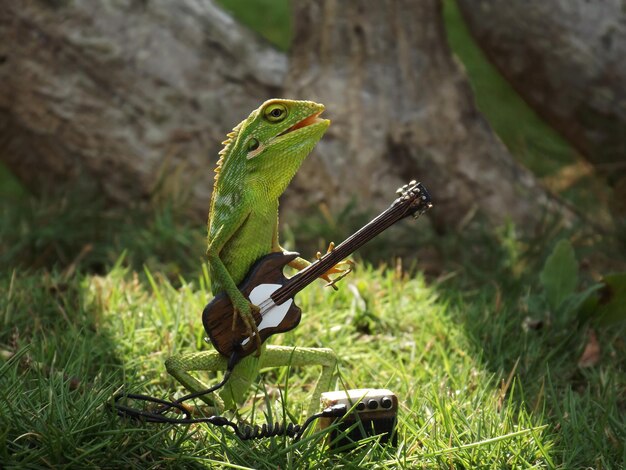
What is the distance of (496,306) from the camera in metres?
3.34

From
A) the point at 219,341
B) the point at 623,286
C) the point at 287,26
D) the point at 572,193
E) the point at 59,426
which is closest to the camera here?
the point at 59,426

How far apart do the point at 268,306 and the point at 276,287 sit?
0.06 metres

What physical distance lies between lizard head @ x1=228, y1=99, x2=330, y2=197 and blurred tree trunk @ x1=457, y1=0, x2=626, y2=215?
9.30 feet

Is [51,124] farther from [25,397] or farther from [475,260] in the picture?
[25,397]

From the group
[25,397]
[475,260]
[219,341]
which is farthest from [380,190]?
[25,397]

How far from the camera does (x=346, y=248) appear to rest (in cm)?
230

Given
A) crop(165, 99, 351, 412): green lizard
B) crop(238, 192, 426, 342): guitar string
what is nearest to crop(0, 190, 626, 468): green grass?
crop(165, 99, 351, 412): green lizard

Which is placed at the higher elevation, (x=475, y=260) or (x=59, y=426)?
(x=59, y=426)

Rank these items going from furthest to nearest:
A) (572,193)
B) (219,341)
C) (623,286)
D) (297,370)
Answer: (572,193)
(623,286)
(297,370)
(219,341)

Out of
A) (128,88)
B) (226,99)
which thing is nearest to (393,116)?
(226,99)

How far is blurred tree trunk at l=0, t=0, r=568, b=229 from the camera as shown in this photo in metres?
4.65

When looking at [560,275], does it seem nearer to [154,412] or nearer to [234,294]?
[234,294]

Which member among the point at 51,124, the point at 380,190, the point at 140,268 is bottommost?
the point at 140,268

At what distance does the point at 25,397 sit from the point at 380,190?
2.76 meters
